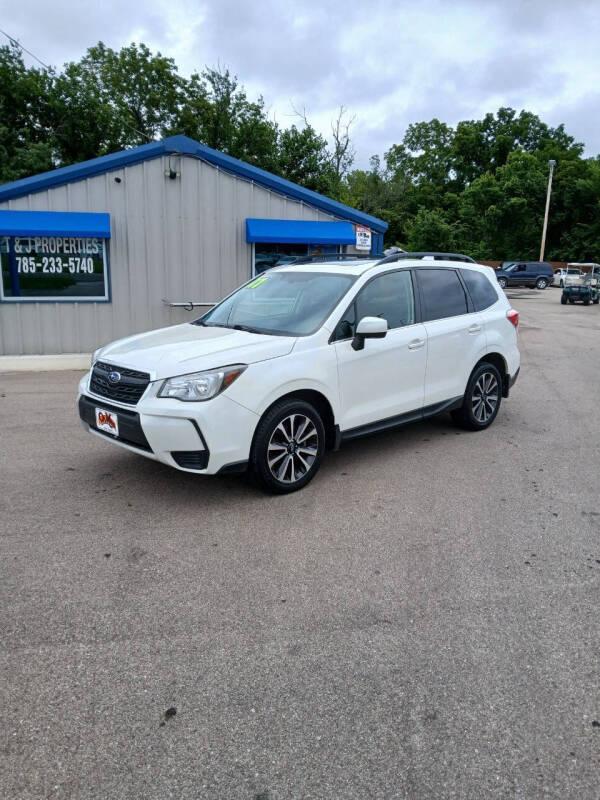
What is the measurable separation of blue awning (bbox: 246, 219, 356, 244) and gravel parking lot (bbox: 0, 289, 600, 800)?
287 inches

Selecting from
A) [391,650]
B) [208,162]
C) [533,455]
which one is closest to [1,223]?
[208,162]

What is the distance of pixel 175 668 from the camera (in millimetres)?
2779

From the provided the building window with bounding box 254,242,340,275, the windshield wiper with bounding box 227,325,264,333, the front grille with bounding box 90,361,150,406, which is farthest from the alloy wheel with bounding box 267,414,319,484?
the building window with bounding box 254,242,340,275

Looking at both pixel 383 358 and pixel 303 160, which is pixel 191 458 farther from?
pixel 303 160

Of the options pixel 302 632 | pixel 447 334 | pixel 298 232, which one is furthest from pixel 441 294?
pixel 298 232

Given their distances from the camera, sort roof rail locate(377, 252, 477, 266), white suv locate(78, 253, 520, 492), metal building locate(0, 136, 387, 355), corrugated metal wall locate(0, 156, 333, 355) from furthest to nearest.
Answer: corrugated metal wall locate(0, 156, 333, 355), metal building locate(0, 136, 387, 355), roof rail locate(377, 252, 477, 266), white suv locate(78, 253, 520, 492)

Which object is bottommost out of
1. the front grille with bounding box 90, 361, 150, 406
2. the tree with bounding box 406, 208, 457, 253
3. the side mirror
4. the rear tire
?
the rear tire

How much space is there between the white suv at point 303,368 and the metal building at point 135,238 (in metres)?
6.01

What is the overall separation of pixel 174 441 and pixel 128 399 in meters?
0.55

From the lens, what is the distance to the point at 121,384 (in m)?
4.55

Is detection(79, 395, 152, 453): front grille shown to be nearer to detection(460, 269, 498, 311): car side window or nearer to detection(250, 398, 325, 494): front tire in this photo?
detection(250, 398, 325, 494): front tire

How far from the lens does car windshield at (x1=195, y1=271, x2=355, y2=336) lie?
5125 mm

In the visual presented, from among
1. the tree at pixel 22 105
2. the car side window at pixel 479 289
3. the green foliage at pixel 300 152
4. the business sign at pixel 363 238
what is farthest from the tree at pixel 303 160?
the car side window at pixel 479 289

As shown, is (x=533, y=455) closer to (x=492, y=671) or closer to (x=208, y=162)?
(x=492, y=671)
